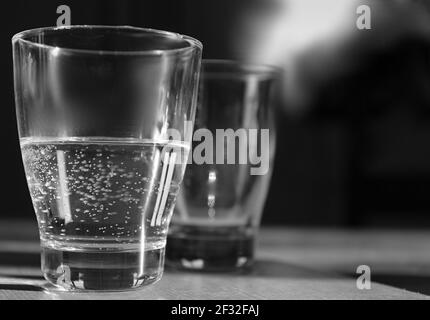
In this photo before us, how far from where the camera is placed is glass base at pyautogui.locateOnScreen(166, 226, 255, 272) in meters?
0.47

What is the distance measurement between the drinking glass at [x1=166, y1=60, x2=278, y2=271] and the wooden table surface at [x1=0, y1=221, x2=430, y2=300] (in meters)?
0.02

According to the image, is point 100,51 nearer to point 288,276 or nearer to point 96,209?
point 96,209

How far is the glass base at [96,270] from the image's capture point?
0.35 meters

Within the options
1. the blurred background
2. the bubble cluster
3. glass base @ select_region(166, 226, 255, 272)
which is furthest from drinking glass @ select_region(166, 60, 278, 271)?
the blurred background

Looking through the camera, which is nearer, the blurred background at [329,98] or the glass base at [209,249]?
the glass base at [209,249]

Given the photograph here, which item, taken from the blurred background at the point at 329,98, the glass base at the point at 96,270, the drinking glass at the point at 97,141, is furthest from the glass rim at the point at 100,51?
the blurred background at the point at 329,98

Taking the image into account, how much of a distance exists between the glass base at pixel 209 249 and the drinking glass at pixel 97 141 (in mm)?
94

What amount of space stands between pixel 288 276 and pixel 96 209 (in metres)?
0.16

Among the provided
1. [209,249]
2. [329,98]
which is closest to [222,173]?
[209,249]

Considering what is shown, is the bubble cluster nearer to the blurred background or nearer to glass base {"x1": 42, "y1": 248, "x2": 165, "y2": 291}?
glass base {"x1": 42, "y1": 248, "x2": 165, "y2": 291}

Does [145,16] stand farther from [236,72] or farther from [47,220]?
[47,220]

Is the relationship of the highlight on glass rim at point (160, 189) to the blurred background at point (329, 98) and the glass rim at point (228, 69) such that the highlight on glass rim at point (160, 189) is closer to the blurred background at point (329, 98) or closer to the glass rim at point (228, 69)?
the glass rim at point (228, 69)

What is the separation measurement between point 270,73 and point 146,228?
7.1 inches

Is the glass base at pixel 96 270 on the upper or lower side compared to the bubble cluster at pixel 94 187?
lower
